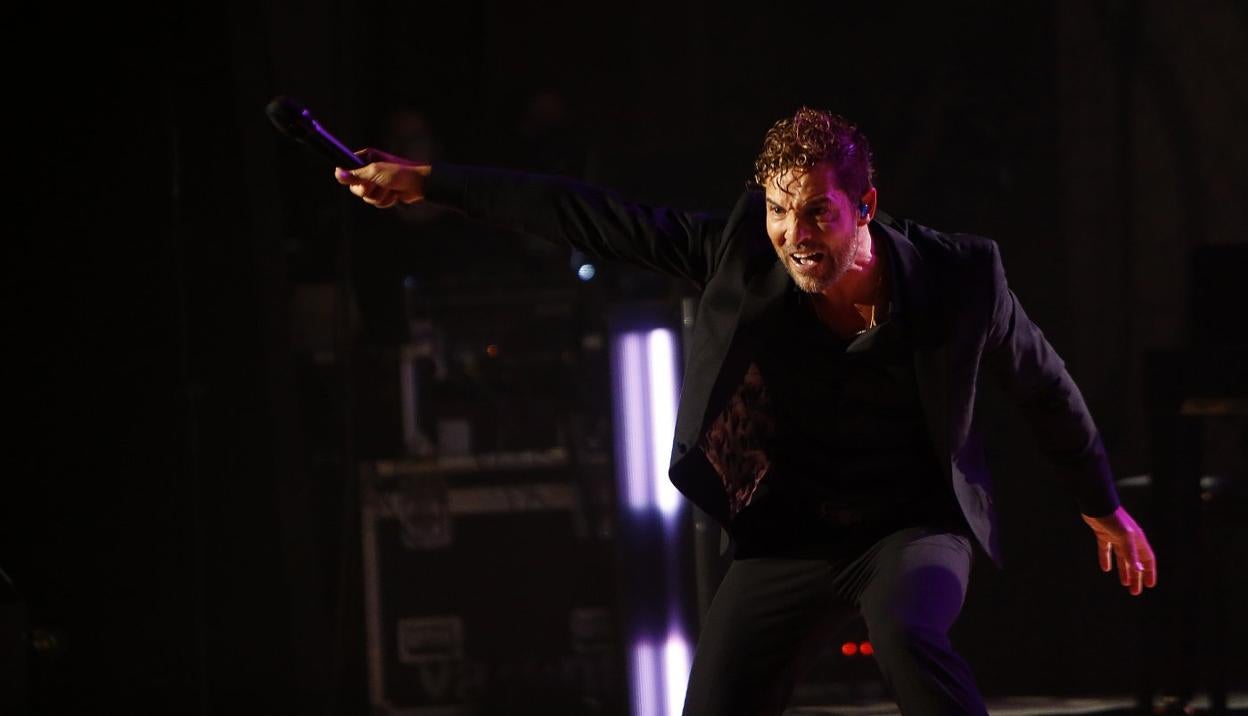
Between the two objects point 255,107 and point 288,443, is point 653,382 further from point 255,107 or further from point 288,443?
point 255,107

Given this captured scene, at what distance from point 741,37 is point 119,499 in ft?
8.09

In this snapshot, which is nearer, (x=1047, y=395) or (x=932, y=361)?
(x=932, y=361)

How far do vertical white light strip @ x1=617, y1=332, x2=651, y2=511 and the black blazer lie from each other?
1167 mm

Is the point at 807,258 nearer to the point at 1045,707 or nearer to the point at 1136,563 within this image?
the point at 1136,563

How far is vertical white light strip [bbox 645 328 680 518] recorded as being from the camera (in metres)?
3.55

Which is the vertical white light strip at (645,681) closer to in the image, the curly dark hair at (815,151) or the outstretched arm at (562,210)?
the outstretched arm at (562,210)

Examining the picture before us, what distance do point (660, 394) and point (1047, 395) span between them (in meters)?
1.38

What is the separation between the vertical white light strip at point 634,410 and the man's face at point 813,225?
1.37 meters

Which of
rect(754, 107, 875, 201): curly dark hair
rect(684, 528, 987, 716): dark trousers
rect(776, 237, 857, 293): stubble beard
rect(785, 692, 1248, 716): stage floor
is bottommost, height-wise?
rect(785, 692, 1248, 716): stage floor

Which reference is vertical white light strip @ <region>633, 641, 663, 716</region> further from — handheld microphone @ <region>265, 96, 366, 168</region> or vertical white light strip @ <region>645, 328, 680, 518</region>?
handheld microphone @ <region>265, 96, 366, 168</region>

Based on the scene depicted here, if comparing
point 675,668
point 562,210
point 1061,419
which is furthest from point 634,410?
point 1061,419

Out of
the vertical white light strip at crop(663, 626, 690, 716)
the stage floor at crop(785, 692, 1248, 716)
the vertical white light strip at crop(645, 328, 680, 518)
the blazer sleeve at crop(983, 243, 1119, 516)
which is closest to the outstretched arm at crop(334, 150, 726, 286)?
the blazer sleeve at crop(983, 243, 1119, 516)

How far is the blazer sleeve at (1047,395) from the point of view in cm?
228

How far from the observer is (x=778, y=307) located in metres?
2.25
